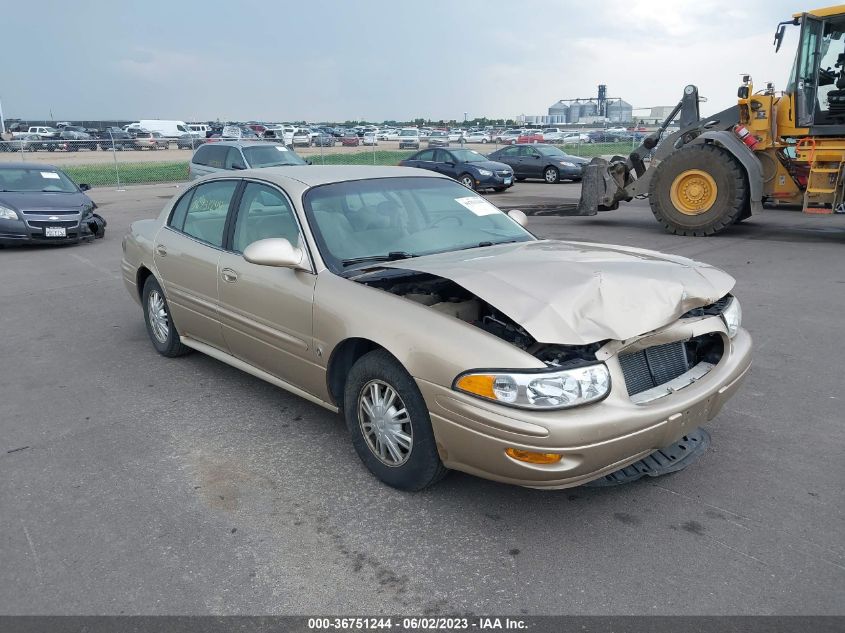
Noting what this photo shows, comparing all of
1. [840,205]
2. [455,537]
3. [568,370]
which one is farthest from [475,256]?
[840,205]

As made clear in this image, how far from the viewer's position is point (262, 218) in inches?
176

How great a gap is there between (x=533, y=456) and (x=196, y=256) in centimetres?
306

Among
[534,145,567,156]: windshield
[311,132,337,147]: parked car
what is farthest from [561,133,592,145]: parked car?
[534,145,567,156]: windshield

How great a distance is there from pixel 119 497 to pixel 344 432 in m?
1.31

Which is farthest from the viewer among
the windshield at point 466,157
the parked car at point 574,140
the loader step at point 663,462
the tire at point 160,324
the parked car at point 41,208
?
the parked car at point 574,140

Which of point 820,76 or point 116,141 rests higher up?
point 116,141

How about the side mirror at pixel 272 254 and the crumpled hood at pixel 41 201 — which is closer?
the side mirror at pixel 272 254

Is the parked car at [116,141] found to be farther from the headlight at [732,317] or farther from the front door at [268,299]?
the headlight at [732,317]

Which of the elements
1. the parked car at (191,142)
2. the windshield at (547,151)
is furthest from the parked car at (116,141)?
the windshield at (547,151)

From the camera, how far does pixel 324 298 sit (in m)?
3.74

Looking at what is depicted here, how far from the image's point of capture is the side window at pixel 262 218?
4.22 metres

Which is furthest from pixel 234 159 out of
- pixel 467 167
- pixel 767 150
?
pixel 767 150

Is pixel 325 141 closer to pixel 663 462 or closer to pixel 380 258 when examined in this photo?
pixel 380 258

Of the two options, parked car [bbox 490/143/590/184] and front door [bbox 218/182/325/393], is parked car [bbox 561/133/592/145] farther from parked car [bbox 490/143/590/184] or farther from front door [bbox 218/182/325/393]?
front door [bbox 218/182/325/393]
